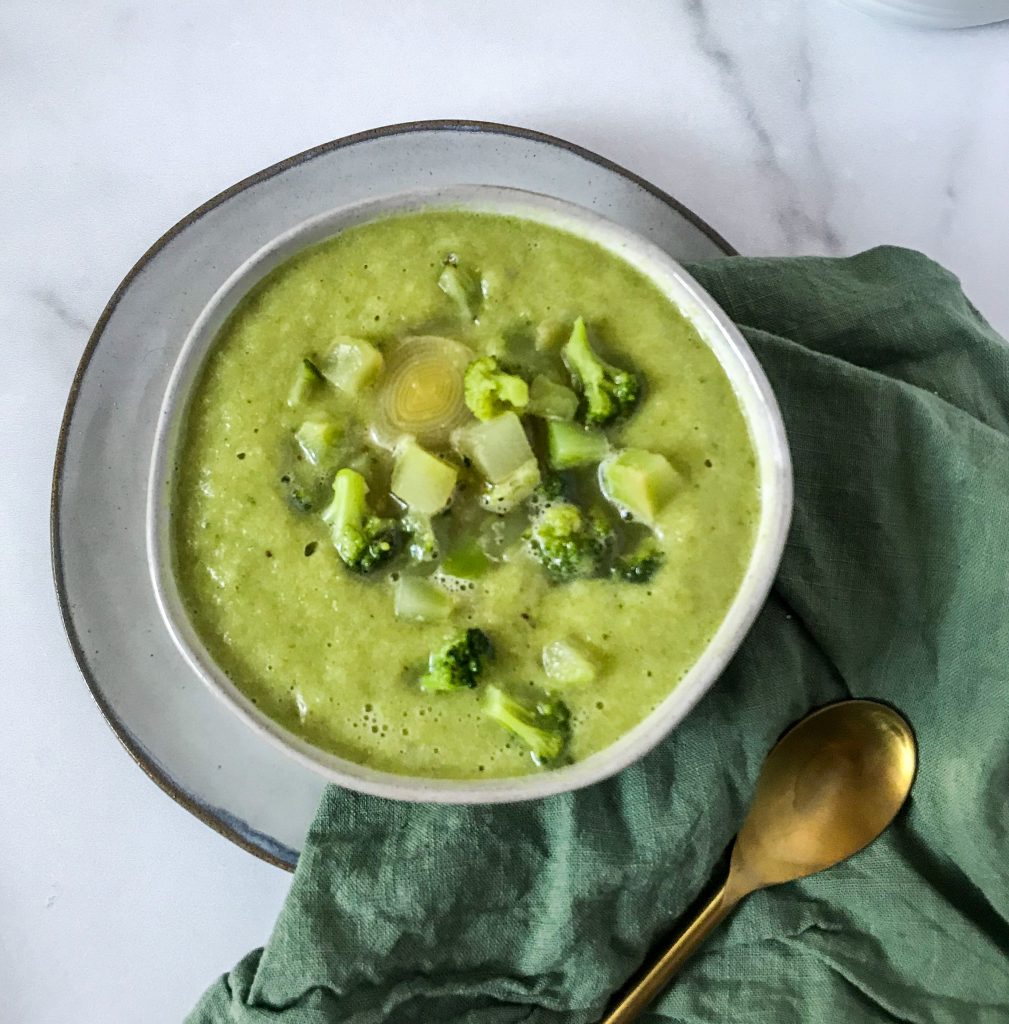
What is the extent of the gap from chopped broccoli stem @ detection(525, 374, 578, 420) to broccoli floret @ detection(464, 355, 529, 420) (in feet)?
0.09

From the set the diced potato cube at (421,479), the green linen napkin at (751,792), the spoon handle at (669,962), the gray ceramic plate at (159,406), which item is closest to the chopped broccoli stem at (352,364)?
the diced potato cube at (421,479)

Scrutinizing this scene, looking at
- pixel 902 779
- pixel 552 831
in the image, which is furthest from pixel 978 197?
pixel 552 831

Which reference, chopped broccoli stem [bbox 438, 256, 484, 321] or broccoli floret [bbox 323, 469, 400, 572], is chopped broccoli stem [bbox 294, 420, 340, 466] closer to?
broccoli floret [bbox 323, 469, 400, 572]

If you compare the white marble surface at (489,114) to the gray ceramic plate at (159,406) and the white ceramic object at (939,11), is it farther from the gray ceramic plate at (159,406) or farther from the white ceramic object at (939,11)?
the gray ceramic plate at (159,406)

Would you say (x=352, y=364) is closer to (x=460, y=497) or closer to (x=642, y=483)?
(x=460, y=497)

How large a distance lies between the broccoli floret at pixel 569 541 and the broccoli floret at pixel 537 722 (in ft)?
0.79

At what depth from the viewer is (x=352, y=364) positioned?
6.56 feet

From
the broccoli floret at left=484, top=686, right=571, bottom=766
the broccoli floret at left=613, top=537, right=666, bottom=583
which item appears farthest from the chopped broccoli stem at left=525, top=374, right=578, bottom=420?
the broccoli floret at left=484, top=686, right=571, bottom=766

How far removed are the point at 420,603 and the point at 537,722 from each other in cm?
31

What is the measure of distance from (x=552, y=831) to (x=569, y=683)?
0.46 metres

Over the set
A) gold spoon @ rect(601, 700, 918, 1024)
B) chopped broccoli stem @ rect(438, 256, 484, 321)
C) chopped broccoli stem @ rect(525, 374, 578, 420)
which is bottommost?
gold spoon @ rect(601, 700, 918, 1024)

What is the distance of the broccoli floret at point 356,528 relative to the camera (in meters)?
1.96

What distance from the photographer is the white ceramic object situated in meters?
2.50

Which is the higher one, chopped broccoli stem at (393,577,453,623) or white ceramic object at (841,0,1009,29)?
white ceramic object at (841,0,1009,29)
